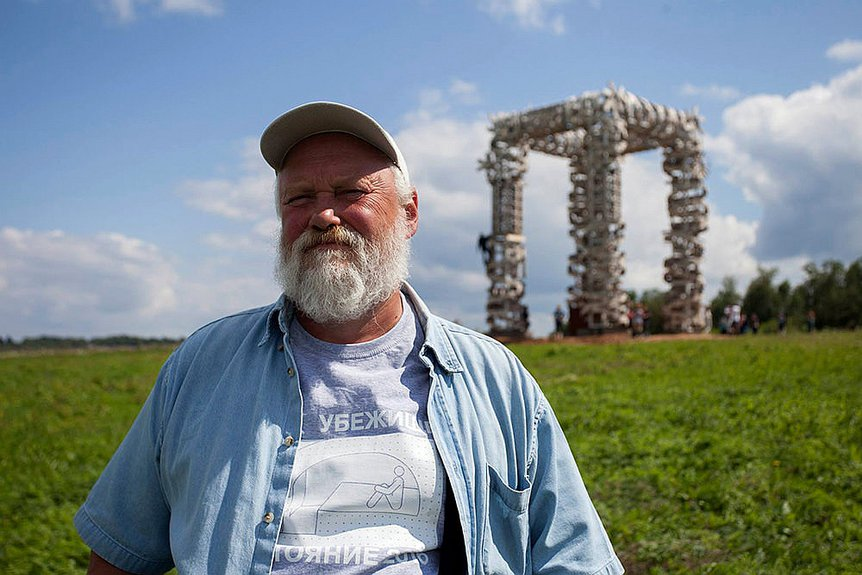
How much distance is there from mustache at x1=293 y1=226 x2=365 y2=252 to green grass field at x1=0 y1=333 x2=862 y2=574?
12.3 ft

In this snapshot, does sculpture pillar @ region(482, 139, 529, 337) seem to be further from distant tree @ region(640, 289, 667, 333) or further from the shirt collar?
the shirt collar

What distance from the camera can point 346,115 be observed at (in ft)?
8.99

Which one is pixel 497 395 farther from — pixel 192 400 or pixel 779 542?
pixel 779 542

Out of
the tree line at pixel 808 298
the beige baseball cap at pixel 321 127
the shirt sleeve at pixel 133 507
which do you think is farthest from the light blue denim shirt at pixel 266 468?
the tree line at pixel 808 298

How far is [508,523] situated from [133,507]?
1280 millimetres

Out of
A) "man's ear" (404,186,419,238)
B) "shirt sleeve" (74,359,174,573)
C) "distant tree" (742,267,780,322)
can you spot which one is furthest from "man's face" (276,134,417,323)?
"distant tree" (742,267,780,322)

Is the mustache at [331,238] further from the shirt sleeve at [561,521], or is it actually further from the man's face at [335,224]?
the shirt sleeve at [561,521]

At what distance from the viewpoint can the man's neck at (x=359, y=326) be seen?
290 centimetres

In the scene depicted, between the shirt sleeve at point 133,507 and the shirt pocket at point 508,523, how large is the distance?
3.71 ft

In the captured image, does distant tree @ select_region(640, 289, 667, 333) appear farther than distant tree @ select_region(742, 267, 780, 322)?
No

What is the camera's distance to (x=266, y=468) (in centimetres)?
252

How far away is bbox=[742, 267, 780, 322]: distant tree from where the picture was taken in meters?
43.7

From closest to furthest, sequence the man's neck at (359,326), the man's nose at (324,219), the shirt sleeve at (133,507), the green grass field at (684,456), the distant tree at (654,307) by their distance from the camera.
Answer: the shirt sleeve at (133,507) → the man's nose at (324,219) → the man's neck at (359,326) → the green grass field at (684,456) → the distant tree at (654,307)

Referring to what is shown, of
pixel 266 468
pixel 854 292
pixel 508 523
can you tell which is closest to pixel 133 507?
pixel 266 468
